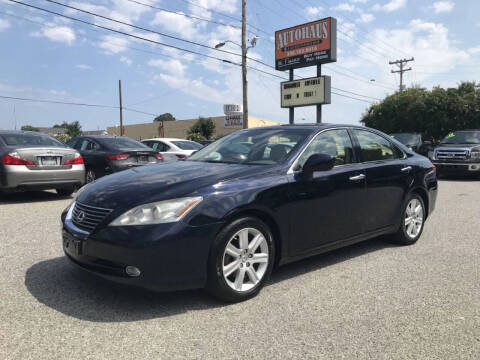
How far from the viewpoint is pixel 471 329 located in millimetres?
2945

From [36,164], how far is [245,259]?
5955 mm

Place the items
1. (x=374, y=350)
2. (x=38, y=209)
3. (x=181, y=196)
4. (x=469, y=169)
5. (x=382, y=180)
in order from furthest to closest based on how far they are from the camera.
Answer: (x=469, y=169) < (x=38, y=209) < (x=382, y=180) < (x=181, y=196) < (x=374, y=350)

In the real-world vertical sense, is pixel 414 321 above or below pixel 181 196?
below

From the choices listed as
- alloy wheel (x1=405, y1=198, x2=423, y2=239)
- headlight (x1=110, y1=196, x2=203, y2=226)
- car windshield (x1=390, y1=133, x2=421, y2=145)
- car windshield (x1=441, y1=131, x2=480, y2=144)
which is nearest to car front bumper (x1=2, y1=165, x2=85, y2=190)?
headlight (x1=110, y1=196, x2=203, y2=226)

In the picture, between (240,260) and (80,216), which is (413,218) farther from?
(80,216)

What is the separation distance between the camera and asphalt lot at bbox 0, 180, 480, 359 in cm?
263

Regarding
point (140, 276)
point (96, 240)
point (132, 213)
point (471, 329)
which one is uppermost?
point (132, 213)

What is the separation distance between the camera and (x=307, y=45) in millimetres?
24438

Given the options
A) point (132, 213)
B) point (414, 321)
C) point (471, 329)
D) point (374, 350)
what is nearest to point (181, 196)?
point (132, 213)

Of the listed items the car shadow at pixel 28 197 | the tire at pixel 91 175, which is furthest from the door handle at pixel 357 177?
the tire at pixel 91 175

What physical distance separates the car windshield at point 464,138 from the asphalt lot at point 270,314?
1117 cm

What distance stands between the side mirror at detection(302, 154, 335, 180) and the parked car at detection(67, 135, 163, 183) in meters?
6.51

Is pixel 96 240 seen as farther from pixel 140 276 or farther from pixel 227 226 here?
pixel 227 226

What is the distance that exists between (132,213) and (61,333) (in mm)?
915
